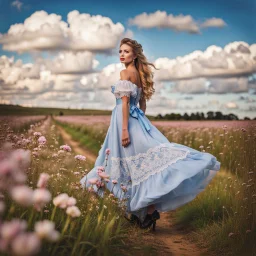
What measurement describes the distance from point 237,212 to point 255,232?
1.49 feet

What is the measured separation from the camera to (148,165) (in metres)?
4.53

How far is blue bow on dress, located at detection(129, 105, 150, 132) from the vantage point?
475 cm

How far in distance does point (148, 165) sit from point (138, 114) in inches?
27.8

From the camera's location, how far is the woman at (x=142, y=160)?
172 inches

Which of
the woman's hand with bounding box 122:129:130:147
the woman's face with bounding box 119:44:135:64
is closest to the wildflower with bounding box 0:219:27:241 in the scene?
the woman's hand with bounding box 122:129:130:147

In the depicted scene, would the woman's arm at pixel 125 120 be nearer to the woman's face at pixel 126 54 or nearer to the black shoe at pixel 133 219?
the woman's face at pixel 126 54

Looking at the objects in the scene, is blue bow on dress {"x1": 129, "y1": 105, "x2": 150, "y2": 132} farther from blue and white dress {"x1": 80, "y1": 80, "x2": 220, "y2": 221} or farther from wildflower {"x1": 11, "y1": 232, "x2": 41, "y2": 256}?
wildflower {"x1": 11, "y1": 232, "x2": 41, "y2": 256}

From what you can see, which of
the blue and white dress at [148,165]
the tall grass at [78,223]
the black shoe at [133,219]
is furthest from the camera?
the black shoe at [133,219]

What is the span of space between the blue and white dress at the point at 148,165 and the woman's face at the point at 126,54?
0.34 m

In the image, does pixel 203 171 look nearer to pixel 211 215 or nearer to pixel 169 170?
pixel 169 170

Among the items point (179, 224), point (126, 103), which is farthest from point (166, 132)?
point (126, 103)

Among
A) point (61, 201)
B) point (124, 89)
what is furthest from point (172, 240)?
point (61, 201)

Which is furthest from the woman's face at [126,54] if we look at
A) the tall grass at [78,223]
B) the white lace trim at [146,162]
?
the tall grass at [78,223]

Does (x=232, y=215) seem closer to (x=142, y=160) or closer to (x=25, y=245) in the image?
(x=142, y=160)
